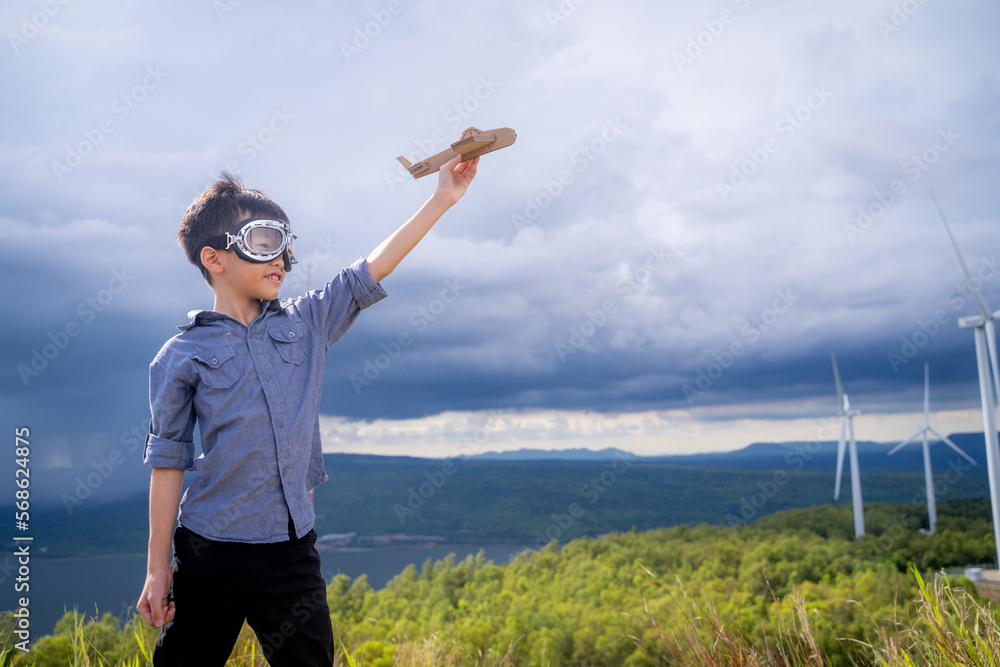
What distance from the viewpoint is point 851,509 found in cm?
6016

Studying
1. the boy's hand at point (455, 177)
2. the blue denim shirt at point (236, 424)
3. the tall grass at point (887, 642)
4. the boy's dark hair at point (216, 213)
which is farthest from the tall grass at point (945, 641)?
the boy's dark hair at point (216, 213)

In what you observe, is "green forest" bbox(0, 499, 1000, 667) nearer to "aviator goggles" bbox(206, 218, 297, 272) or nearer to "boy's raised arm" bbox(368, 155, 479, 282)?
"boy's raised arm" bbox(368, 155, 479, 282)

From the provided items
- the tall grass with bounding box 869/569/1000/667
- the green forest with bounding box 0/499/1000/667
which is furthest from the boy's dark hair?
the tall grass with bounding box 869/569/1000/667

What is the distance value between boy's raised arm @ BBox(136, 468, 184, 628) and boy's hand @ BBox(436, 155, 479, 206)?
162 cm

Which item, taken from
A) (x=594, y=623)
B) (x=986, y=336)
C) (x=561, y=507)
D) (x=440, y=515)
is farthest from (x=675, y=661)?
(x=561, y=507)

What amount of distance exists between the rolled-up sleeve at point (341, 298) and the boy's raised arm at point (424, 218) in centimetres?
5

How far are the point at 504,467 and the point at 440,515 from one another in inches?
475

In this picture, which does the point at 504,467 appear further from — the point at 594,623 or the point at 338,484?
the point at 594,623

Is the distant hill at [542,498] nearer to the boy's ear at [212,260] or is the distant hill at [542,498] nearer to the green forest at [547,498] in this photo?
the green forest at [547,498]

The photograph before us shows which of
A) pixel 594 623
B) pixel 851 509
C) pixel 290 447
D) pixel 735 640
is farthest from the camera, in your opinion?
pixel 851 509

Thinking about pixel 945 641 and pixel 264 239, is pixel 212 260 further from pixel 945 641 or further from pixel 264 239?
pixel 945 641

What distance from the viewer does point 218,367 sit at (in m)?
2.75

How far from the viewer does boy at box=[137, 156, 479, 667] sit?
8.63 feet

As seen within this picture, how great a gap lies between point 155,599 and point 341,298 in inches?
55.0
